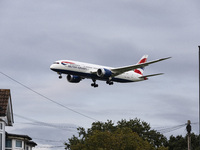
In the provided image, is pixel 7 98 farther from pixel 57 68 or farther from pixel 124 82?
pixel 124 82

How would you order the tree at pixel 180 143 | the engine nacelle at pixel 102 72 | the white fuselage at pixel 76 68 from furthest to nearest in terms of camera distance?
the tree at pixel 180 143 → the engine nacelle at pixel 102 72 → the white fuselage at pixel 76 68

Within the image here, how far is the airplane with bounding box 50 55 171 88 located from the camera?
7381cm

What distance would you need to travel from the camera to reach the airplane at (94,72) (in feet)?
242

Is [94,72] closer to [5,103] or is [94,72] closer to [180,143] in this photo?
[180,143]

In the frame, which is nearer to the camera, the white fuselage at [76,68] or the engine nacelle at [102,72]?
the white fuselage at [76,68]

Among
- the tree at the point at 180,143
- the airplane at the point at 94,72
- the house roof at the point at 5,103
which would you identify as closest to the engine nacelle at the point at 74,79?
the airplane at the point at 94,72

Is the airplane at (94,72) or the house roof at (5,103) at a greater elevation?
the airplane at (94,72)

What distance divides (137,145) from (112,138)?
296cm

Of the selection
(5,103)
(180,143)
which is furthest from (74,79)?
(5,103)

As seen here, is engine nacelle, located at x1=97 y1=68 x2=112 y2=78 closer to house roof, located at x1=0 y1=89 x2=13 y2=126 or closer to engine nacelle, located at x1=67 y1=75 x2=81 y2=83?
engine nacelle, located at x1=67 y1=75 x2=81 y2=83

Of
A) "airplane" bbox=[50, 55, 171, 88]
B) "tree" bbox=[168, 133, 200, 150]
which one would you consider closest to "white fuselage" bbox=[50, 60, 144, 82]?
"airplane" bbox=[50, 55, 171, 88]

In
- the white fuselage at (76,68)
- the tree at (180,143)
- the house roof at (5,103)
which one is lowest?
the house roof at (5,103)

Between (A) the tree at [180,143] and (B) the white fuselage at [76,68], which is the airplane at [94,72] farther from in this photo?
(A) the tree at [180,143]

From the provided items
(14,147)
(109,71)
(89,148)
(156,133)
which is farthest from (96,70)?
(14,147)
